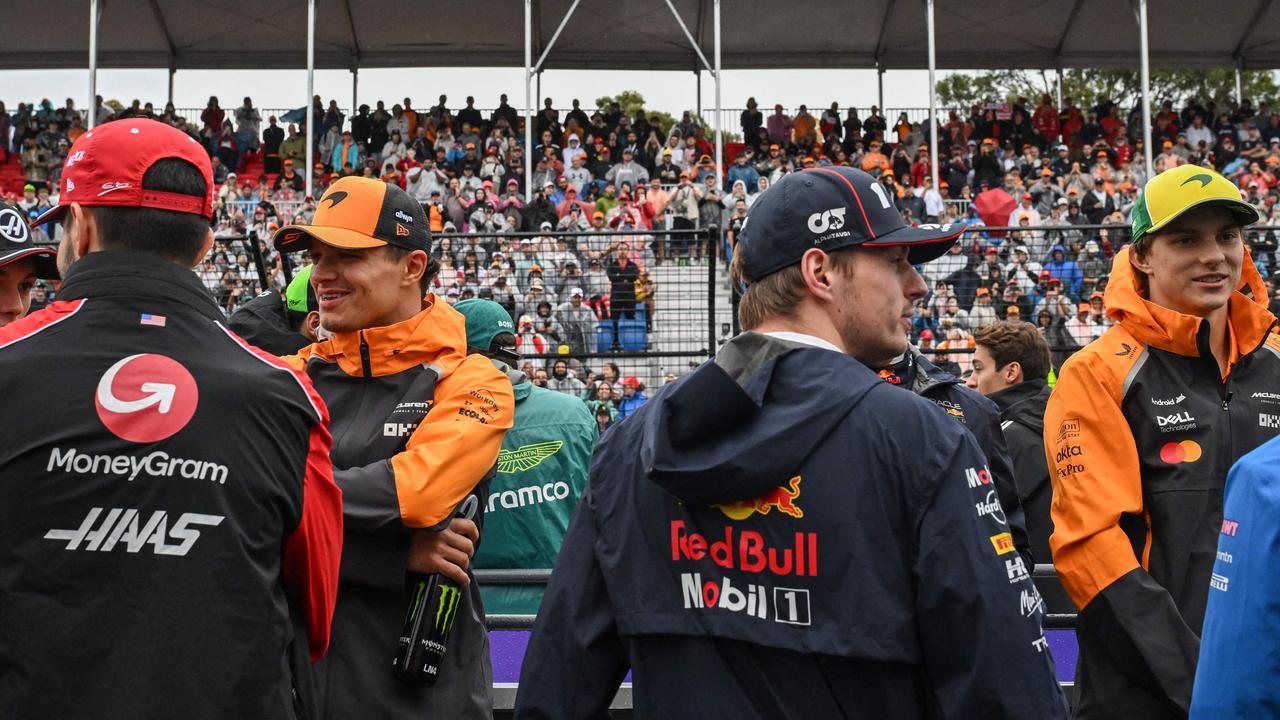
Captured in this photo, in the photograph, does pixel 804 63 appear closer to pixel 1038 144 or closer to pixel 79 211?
pixel 1038 144

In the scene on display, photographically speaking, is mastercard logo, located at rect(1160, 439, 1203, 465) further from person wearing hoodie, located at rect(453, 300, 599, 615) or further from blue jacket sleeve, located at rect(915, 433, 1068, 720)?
person wearing hoodie, located at rect(453, 300, 599, 615)

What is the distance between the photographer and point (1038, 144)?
24891 mm

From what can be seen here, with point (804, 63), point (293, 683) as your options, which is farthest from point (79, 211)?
point (804, 63)

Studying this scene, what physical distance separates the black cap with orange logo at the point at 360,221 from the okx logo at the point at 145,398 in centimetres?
96

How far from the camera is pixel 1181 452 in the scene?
10.1 ft

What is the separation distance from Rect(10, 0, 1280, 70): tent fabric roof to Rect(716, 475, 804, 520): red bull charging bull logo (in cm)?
2205

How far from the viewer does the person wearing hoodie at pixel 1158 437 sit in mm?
2939

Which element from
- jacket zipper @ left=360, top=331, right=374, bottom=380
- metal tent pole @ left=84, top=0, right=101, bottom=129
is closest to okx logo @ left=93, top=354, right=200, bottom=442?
jacket zipper @ left=360, top=331, right=374, bottom=380

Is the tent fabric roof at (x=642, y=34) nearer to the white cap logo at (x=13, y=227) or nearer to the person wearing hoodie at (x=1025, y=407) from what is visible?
the person wearing hoodie at (x=1025, y=407)

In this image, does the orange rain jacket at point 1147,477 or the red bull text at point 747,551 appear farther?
the orange rain jacket at point 1147,477

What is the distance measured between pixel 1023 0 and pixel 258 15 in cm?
1468

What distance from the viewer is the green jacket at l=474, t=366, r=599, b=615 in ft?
14.9

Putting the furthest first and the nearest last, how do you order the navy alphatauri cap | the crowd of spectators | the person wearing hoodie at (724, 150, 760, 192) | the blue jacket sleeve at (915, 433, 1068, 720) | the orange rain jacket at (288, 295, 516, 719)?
the person wearing hoodie at (724, 150, 760, 192) < the crowd of spectators < the orange rain jacket at (288, 295, 516, 719) < the navy alphatauri cap < the blue jacket sleeve at (915, 433, 1068, 720)

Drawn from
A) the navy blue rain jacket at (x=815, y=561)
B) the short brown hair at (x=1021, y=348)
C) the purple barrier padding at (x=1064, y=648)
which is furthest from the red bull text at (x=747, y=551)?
the short brown hair at (x=1021, y=348)
